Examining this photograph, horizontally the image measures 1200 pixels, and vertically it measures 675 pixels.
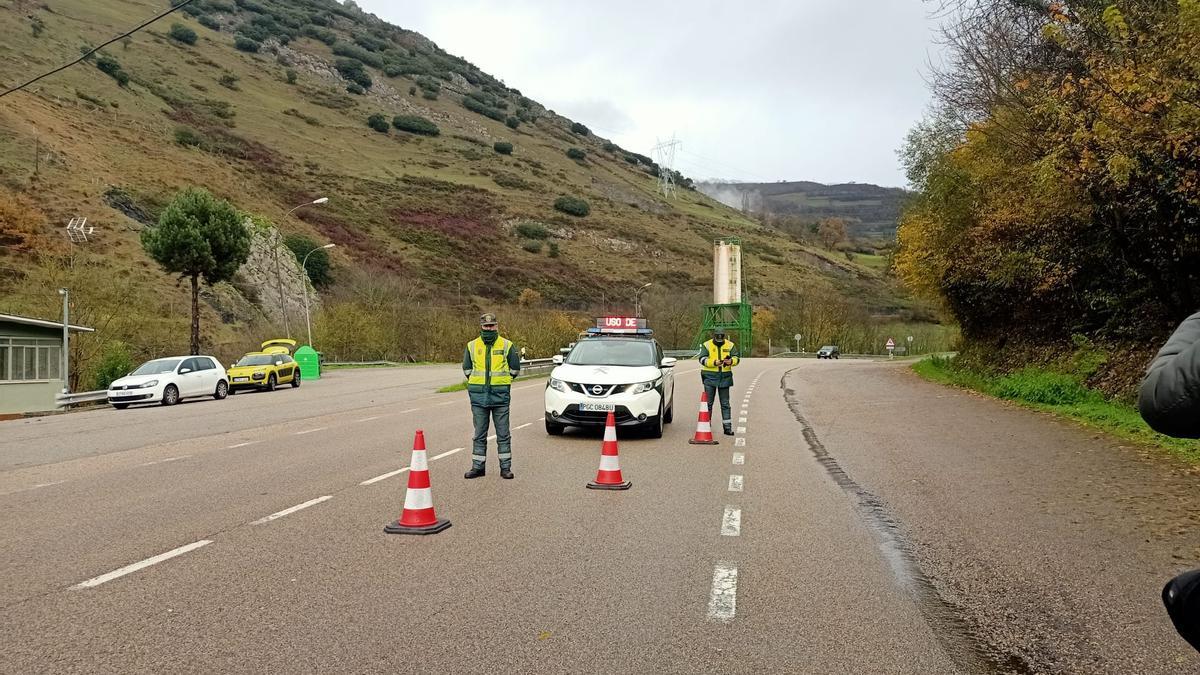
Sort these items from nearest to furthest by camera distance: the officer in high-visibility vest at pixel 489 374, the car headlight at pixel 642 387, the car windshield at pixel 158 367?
the officer in high-visibility vest at pixel 489 374
the car headlight at pixel 642 387
the car windshield at pixel 158 367

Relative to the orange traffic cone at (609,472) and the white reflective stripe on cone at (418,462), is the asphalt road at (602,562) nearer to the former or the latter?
the orange traffic cone at (609,472)

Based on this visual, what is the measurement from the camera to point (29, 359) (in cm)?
2494

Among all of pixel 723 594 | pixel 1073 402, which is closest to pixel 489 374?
pixel 723 594

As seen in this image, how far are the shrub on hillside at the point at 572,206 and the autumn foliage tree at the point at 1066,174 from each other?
262ft

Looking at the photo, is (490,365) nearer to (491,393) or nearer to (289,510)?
(491,393)

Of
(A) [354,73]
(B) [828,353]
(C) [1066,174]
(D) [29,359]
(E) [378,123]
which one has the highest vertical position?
(A) [354,73]

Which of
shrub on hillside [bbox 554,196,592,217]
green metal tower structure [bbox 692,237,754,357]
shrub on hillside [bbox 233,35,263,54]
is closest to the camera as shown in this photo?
green metal tower structure [bbox 692,237,754,357]

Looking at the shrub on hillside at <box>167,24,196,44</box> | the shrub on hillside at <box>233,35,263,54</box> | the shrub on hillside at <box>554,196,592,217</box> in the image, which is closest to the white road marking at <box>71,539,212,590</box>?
the shrub on hillside at <box>554,196,592,217</box>

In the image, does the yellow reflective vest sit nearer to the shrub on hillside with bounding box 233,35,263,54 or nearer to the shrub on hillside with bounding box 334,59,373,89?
the shrub on hillside with bounding box 233,35,263,54

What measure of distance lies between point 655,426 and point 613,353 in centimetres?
182

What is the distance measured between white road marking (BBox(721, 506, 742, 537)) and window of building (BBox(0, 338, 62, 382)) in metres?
24.3

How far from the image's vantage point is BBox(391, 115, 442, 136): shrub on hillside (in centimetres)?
12612

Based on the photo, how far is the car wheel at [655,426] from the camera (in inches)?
504

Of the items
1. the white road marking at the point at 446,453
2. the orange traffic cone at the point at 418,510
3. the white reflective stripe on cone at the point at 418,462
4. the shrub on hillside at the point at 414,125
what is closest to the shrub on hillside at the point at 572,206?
the shrub on hillside at the point at 414,125
